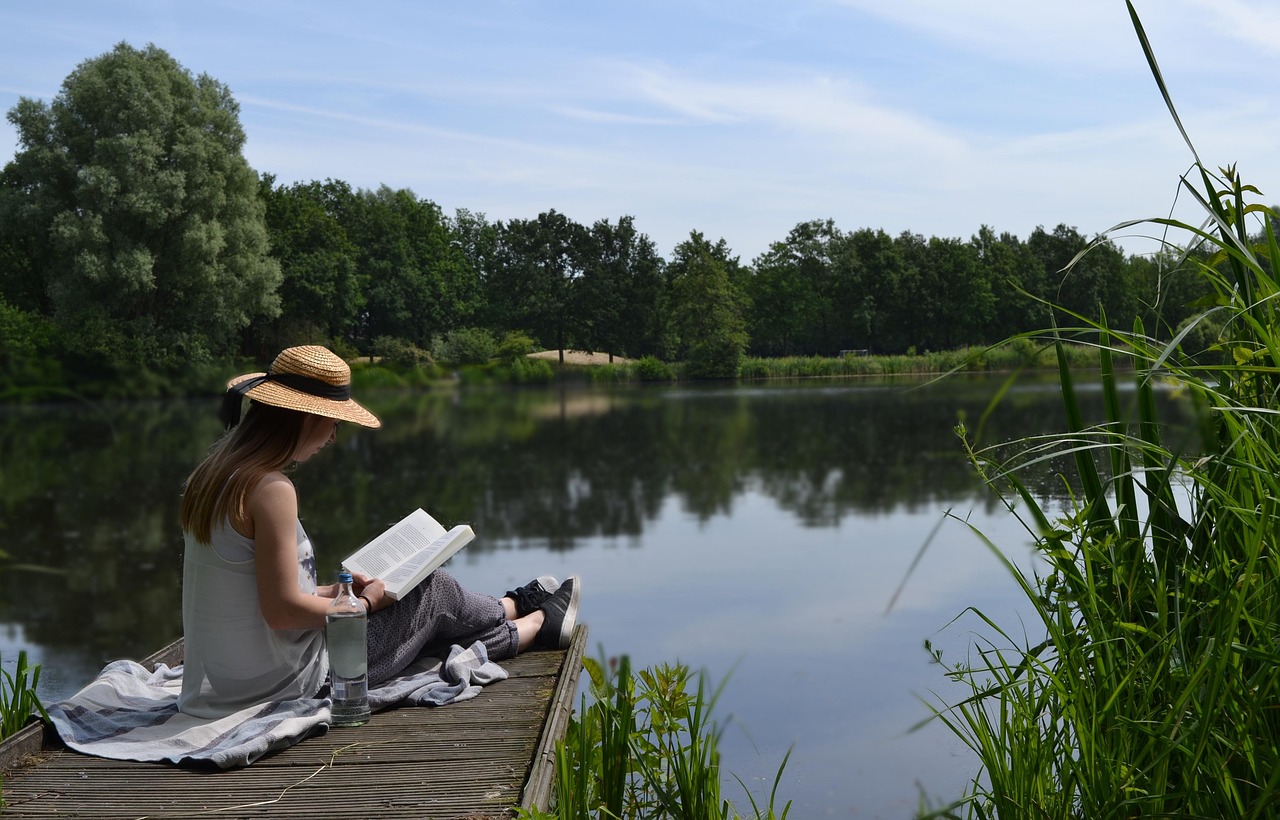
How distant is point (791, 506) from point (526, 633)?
8761 mm

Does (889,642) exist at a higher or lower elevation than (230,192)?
lower

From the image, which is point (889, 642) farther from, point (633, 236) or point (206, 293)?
point (633, 236)

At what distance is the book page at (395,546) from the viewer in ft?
9.68

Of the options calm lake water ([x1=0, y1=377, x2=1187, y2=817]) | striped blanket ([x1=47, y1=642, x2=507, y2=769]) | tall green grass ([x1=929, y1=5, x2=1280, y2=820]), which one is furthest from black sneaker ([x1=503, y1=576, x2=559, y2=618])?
tall green grass ([x1=929, y1=5, x2=1280, y2=820])

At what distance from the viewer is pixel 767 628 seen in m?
7.09

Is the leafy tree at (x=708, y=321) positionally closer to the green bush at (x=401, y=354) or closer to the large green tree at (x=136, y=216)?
the green bush at (x=401, y=354)

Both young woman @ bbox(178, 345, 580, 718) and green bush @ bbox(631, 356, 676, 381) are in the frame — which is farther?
green bush @ bbox(631, 356, 676, 381)

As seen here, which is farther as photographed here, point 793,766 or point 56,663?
point 56,663

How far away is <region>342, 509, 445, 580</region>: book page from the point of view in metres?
2.95

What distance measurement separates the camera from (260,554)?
270 centimetres

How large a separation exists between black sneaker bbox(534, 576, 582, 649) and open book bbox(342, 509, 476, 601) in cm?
55

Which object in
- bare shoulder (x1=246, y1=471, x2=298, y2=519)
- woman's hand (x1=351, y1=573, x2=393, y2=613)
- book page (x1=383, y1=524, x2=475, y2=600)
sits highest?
bare shoulder (x1=246, y1=471, x2=298, y2=519)

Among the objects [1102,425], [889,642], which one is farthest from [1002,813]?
[889,642]

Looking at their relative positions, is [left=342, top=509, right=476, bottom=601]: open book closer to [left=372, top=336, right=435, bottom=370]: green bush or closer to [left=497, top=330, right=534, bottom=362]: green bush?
[left=372, top=336, right=435, bottom=370]: green bush
